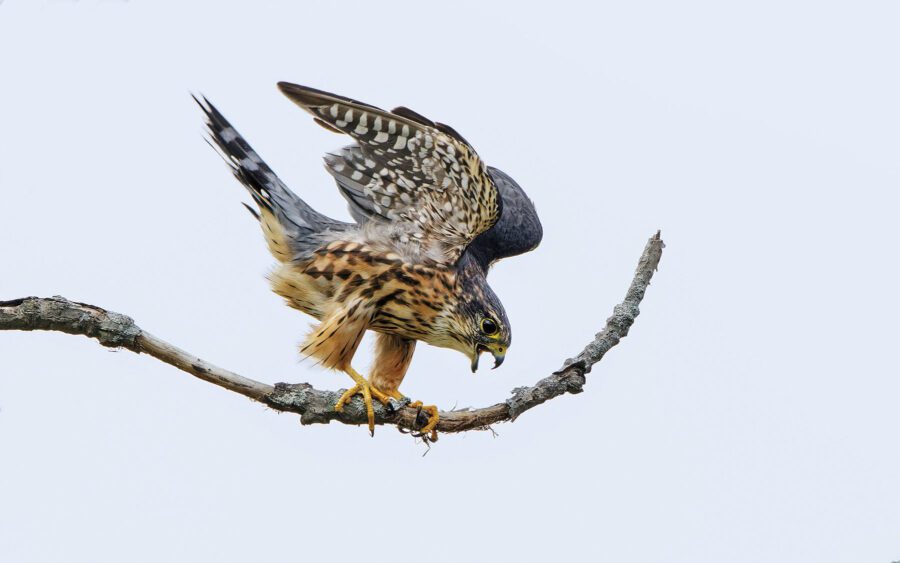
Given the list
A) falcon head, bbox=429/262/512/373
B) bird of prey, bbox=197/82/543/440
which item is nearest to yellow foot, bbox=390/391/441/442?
bird of prey, bbox=197/82/543/440

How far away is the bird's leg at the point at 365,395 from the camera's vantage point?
4986 millimetres

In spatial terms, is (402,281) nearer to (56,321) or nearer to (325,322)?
(325,322)

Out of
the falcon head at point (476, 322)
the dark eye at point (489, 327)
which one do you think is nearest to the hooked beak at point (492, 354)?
the falcon head at point (476, 322)

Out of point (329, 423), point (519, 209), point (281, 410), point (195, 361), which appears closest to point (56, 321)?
point (195, 361)

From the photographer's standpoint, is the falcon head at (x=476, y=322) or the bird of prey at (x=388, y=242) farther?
the falcon head at (x=476, y=322)

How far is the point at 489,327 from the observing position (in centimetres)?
545

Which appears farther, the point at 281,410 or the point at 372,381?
the point at 372,381

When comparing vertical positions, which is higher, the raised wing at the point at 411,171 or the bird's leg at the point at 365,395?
the raised wing at the point at 411,171

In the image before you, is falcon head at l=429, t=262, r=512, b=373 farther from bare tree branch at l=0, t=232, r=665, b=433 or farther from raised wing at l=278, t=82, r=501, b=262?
bare tree branch at l=0, t=232, r=665, b=433

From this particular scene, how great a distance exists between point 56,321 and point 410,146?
2013mm

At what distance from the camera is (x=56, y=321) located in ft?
14.3

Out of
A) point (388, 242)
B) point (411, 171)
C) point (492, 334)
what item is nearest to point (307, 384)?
point (388, 242)

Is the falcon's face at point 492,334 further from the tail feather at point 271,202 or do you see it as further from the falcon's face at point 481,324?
the tail feather at point 271,202

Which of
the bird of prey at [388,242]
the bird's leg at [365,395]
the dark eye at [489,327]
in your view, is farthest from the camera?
the dark eye at [489,327]
